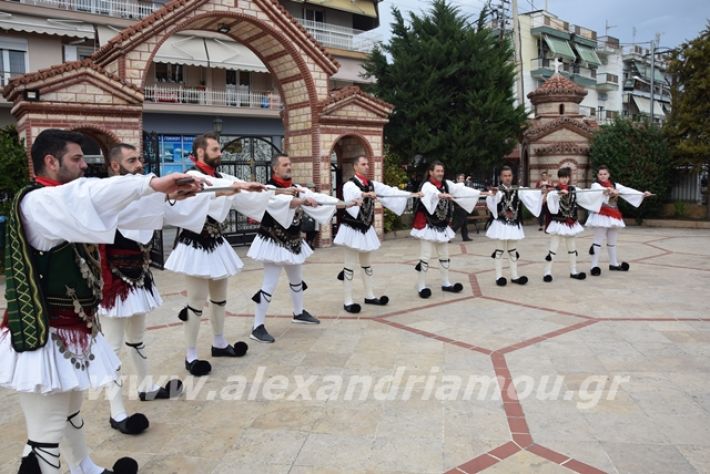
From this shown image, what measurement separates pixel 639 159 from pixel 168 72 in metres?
19.7

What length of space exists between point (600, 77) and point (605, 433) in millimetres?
53085

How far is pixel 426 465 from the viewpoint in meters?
3.59

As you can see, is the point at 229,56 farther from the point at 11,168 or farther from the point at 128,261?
the point at 128,261

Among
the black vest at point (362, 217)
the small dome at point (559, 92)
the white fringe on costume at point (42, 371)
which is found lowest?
the white fringe on costume at point (42, 371)

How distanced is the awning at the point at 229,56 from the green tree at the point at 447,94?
8.82m

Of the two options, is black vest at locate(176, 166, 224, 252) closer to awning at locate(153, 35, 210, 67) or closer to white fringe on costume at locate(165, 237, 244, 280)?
white fringe on costume at locate(165, 237, 244, 280)

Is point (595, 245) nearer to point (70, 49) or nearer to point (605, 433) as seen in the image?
point (605, 433)

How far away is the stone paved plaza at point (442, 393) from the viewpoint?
12.2ft

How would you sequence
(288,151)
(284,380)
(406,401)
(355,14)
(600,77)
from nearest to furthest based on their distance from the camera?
(406,401)
(284,380)
(288,151)
(355,14)
(600,77)

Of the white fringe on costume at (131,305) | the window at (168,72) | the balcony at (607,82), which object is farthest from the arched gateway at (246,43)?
the balcony at (607,82)

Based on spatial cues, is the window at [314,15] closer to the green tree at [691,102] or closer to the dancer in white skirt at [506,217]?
the green tree at [691,102]

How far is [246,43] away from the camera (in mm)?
14453

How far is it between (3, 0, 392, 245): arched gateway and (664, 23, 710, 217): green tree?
9789mm

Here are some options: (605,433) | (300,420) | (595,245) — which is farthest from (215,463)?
(595,245)
